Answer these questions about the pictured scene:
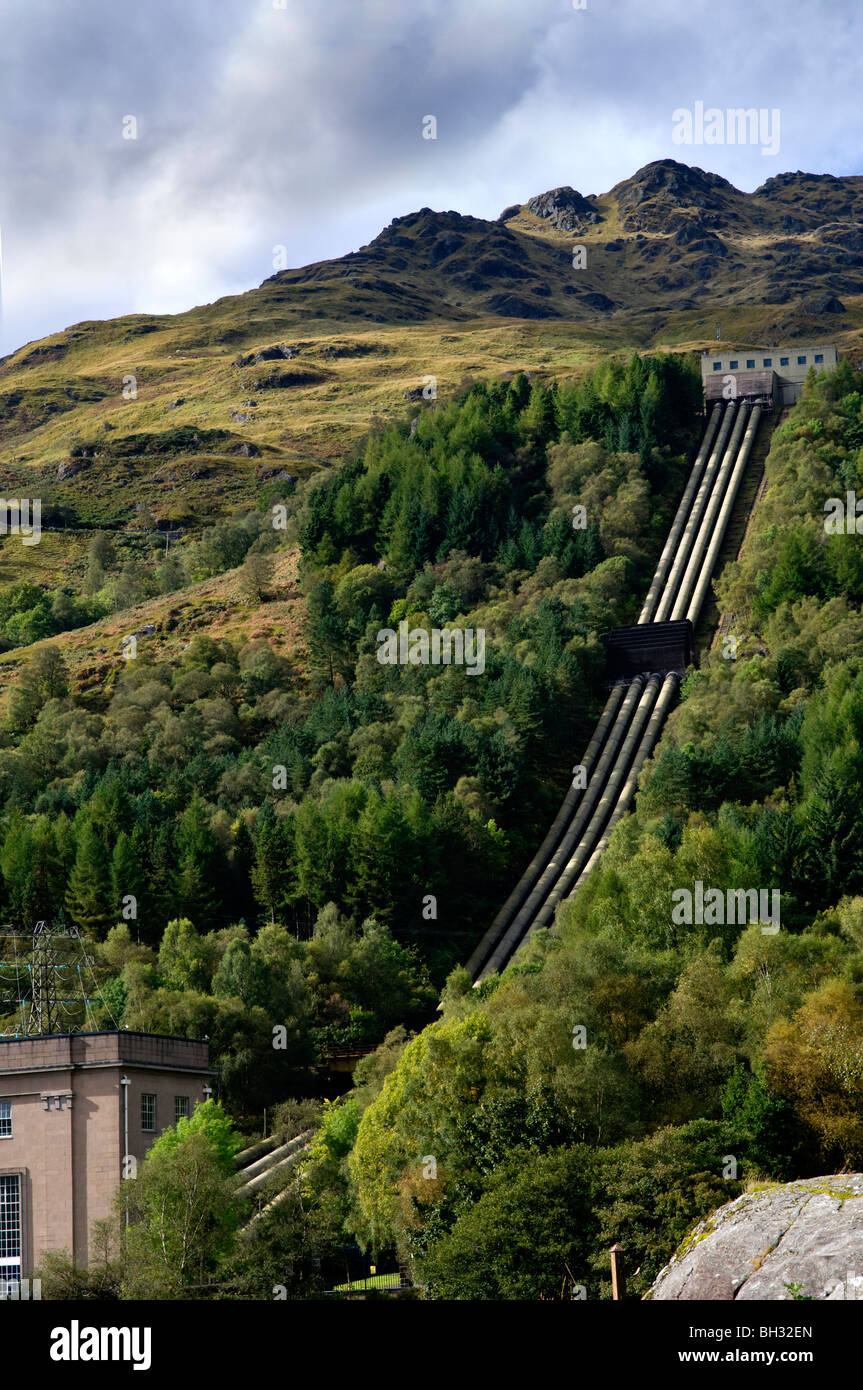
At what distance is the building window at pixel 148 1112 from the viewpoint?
60188mm

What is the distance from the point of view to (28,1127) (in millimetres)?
58531

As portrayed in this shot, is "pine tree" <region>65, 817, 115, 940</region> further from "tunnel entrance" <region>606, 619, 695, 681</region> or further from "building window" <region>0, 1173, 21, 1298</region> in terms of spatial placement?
"building window" <region>0, 1173, 21, 1298</region>

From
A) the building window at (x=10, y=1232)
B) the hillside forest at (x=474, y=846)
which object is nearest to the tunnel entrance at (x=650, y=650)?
the hillside forest at (x=474, y=846)

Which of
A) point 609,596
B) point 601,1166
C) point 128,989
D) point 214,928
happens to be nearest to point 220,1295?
point 601,1166

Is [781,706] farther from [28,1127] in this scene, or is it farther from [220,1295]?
[220,1295]

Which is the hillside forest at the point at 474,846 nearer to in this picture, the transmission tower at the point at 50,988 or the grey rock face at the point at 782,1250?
the transmission tower at the point at 50,988

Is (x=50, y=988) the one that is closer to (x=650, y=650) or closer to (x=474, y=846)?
(x=474, y=846)

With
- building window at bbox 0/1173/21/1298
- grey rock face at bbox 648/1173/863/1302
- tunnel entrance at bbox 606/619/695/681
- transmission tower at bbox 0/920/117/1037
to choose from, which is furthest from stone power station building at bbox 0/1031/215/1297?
tunnel entrance at bbox 606/619/695/681

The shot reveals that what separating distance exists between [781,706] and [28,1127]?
60.2 m

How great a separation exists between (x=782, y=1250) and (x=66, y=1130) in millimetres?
33524

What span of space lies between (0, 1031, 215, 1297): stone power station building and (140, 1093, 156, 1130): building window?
3 cm

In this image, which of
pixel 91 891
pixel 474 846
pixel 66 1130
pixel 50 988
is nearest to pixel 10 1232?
pixel 66 1130

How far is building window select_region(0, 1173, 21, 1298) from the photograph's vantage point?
55.4 metres

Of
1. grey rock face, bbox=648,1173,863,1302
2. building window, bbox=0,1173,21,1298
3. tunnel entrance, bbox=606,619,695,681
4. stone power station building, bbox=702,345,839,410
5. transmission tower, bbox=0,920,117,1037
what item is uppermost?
stone power station building, bbox=702,345,839,410
